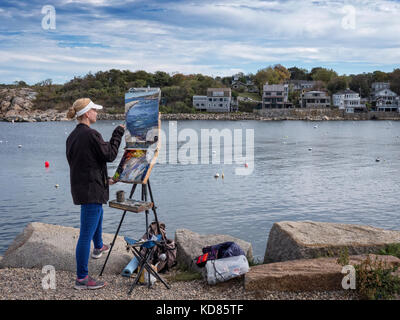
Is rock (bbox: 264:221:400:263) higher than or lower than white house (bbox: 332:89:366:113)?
lower

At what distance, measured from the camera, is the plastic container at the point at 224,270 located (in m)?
6.26

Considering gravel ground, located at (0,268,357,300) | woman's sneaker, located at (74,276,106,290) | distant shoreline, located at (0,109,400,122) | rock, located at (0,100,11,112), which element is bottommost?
gravel ground, located at (0,268,357,300)

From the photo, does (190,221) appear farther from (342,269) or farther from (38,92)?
(38,92)

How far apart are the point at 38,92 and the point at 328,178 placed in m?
142

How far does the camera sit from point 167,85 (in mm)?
148875

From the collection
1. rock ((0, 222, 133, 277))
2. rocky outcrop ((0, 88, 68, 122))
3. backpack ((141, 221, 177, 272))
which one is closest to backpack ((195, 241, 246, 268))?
backpack ((141, 221, 177, 272))

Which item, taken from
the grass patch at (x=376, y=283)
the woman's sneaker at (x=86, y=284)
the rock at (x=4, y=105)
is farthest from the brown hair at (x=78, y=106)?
the rock at (x=4, y=105)

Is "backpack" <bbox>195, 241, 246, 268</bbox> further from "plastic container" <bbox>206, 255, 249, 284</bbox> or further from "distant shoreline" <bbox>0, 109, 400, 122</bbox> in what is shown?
"distant shoreline" <bbox>0, 109, 400, 122</bbox>

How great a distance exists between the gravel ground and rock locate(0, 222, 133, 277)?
398 mm

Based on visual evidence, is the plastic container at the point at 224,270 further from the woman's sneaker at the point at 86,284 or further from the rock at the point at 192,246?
the woman's sneaker at the point at 86,284

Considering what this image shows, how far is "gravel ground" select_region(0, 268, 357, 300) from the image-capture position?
5828 mm

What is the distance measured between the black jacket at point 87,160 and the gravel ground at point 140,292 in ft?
4.51

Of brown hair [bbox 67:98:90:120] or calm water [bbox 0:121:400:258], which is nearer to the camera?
brown hair [bbox 67:98:90:120]
